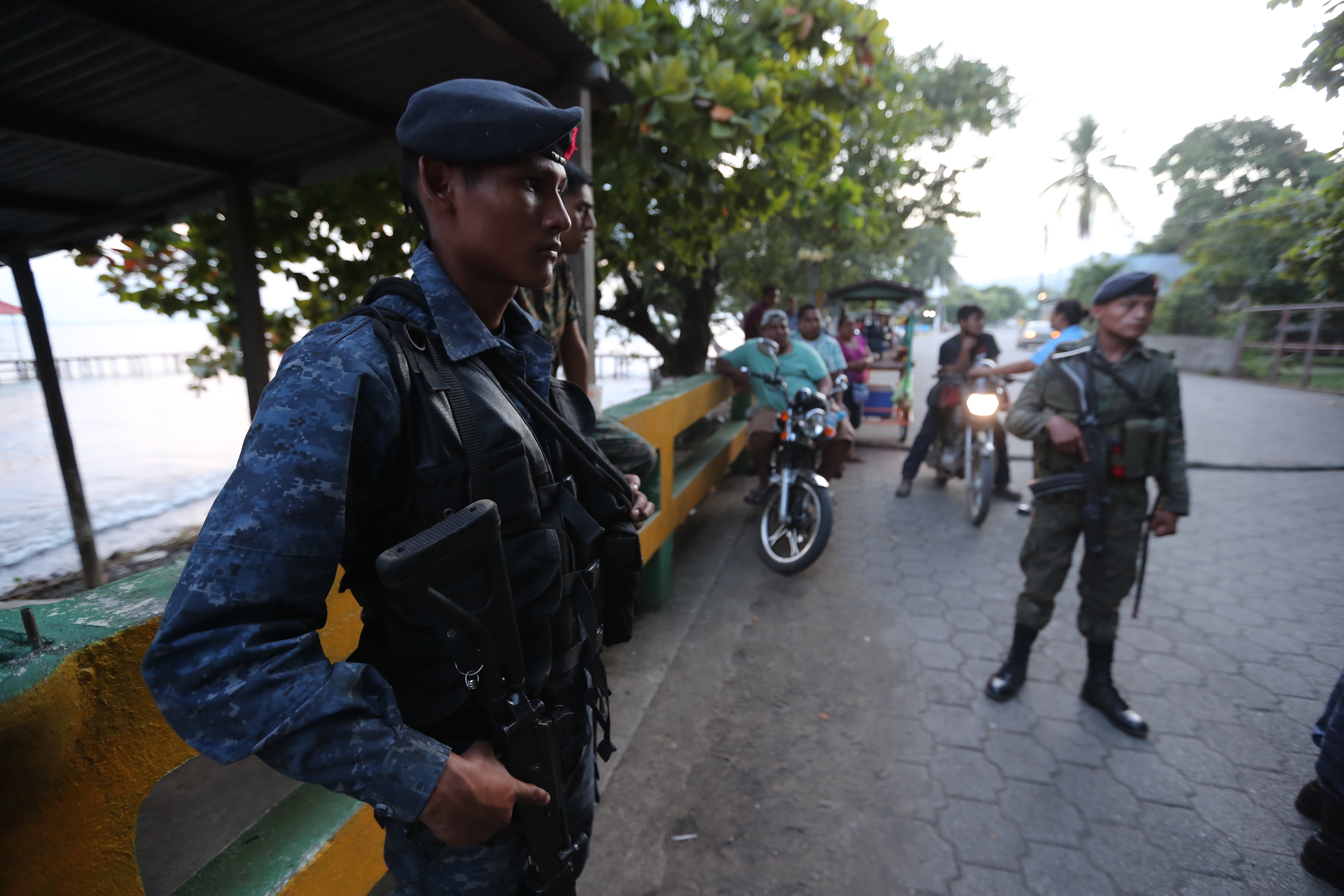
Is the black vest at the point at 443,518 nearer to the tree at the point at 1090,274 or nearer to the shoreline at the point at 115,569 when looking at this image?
the shoreline at the point at 115,569

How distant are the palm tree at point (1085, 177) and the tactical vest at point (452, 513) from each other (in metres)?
54.7

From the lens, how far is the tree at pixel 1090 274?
91.2 ft

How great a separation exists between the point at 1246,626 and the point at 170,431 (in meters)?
16.3

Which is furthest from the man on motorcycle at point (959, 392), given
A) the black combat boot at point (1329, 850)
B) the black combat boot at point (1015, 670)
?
the black combat boot at point (1329, 850)

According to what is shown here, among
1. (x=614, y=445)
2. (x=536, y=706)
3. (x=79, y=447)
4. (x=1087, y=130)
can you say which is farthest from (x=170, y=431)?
(x=1087, y=130)

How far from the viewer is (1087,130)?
44000 mm

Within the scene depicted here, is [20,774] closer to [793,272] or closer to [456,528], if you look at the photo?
[456,528]

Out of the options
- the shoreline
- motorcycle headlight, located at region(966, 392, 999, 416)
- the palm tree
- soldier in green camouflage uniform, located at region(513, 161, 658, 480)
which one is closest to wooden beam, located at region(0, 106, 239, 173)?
soldier in green camouflage uniform, located at region(513, 161, 658, 480)

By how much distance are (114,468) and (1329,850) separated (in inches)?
523

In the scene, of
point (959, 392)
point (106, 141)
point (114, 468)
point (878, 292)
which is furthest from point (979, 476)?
point (114, 468)

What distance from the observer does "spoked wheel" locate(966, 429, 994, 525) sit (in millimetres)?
5277

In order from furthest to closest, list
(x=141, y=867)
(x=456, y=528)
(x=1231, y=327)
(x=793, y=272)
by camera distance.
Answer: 1. (x=793, y=272)
2. (x=1231, y=327)
3. (x=141, y=867)
4. (x=456, y=528)

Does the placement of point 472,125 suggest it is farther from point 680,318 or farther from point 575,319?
point 680,318

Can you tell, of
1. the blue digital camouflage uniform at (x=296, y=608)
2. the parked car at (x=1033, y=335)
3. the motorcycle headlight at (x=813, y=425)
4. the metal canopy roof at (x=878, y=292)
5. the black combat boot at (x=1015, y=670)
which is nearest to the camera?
the blue digital camouflage uniform at (x=296, y=608)
